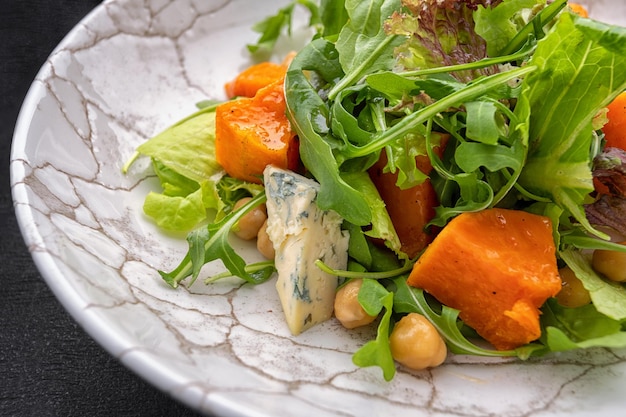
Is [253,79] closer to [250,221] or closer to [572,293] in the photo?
[250,221]

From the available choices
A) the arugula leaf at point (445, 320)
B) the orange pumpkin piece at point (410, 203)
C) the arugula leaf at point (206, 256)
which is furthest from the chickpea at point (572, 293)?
the arugula leaf at point (206, 256)

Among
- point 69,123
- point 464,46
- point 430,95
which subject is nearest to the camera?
point 430,95

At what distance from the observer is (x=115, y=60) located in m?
3.06

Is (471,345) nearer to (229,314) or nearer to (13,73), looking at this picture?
(229,314)

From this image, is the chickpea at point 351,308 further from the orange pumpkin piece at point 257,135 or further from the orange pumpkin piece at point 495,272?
the orange pumpkin piece at point 257,135

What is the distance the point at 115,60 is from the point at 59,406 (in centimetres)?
150

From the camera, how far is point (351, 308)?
2.18 meters

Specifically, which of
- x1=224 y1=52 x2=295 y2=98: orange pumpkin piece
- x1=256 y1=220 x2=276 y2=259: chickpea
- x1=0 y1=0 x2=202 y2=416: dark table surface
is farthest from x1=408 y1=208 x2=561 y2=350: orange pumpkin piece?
x1=224 y1=52 x2=295 y2=98: orange pumpkin piece

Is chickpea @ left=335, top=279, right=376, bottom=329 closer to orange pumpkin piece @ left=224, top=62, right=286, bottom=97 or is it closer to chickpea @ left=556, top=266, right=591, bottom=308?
chickpea @ left=556, top=266, right=591, bottom=308

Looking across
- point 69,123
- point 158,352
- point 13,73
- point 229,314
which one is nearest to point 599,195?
point 229,314

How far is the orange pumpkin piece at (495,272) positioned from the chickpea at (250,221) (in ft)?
2.18

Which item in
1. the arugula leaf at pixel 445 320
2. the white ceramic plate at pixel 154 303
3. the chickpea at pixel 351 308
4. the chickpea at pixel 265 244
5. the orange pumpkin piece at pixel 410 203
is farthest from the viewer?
the chickpea at pixel 265 244

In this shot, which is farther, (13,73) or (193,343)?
(13,73)

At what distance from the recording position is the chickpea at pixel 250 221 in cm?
257
